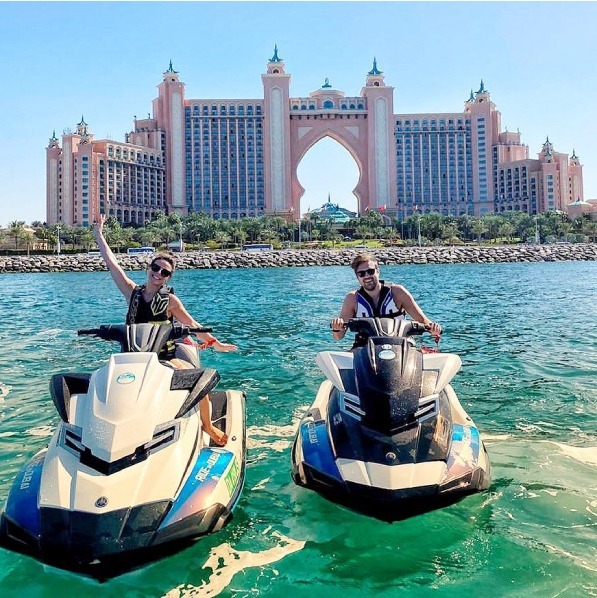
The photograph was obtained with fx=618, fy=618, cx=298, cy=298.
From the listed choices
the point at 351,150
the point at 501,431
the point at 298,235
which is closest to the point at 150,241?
the point at 298,235

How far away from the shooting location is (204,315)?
18297mm

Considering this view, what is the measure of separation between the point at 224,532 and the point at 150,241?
10152cm

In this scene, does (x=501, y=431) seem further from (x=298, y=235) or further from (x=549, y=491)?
(x=298, y=235)

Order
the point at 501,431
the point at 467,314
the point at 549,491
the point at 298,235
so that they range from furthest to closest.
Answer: the point at 298,235 → the point at 467,314 → the point at 501,431 → the point at 549,491

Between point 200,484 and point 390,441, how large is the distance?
1.11 meters

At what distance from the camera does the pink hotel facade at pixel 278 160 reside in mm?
129000

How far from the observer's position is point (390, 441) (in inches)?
142

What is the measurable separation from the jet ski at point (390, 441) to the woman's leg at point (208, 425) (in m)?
0.55

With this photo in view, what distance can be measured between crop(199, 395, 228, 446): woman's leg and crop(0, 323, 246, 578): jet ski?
0.30 meters

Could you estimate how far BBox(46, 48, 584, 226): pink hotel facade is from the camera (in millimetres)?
129000

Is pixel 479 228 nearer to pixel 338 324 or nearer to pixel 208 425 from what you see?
pixel 338 324

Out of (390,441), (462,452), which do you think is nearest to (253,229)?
(462,452)

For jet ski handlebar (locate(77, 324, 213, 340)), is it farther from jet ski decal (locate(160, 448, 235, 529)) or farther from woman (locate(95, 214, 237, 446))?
jet ski decal (locate(160, 448, 235, 529))

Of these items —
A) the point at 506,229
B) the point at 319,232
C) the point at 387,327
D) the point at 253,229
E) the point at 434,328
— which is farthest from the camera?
the point at 319,232
